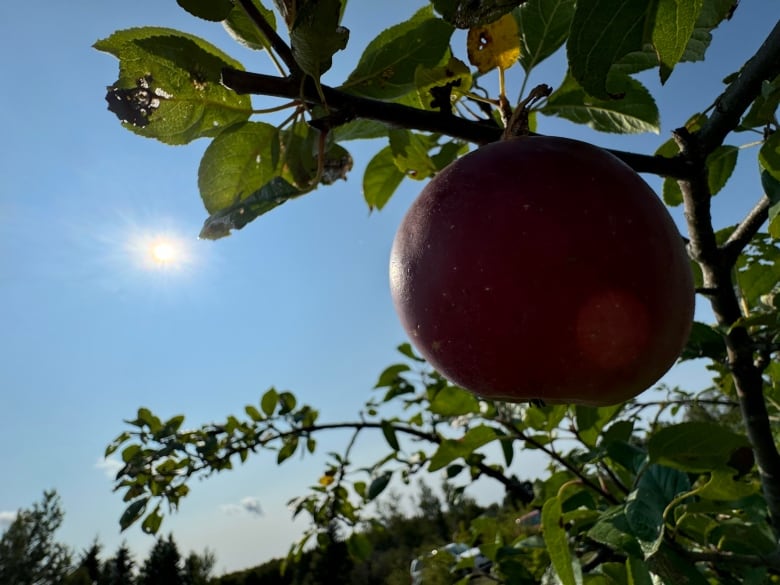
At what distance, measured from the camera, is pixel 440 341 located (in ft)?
1.38

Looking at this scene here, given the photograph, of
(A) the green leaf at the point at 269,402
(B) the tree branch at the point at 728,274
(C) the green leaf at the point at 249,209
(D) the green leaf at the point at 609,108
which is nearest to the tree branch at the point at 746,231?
(B) the tree branch at the point at 728,274

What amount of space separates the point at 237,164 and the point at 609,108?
413 millimetres

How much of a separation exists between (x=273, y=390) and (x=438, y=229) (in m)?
1.60

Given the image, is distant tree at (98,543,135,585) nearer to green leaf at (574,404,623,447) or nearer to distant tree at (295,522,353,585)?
distant tree at (295,522,353,585)

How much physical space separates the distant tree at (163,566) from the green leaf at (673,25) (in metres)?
16.4

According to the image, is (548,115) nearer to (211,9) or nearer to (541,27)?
(541,27)

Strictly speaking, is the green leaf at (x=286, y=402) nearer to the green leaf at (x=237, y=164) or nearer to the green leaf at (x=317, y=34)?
the green leaf at (x=237, y=164)

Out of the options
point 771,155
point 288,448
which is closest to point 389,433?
point 288,448

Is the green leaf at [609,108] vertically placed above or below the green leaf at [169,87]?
below

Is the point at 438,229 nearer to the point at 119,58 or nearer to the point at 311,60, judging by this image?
Answer: the point at 311,60

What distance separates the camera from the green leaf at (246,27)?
55 centimetres

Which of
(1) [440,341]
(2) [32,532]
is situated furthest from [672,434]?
(2) [32,532]

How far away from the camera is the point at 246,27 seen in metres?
0.55

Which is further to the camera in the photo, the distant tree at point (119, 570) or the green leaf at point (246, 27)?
the distant tree at point (119, 570)
